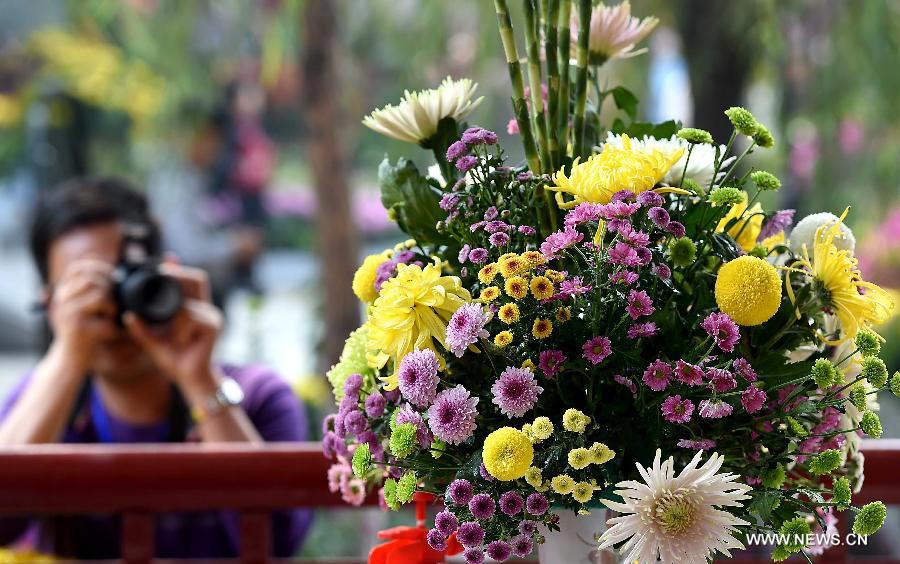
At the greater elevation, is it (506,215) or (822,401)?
(506,215)

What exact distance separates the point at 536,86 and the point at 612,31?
0.23ft

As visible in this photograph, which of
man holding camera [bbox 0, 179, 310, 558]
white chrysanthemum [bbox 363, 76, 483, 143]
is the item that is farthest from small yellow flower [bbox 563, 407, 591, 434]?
man holding camera [bbox 0, 179, 310, 558]

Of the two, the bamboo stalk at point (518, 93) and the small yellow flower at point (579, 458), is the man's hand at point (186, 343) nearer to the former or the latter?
the bamboo stalk at point (518, 93)

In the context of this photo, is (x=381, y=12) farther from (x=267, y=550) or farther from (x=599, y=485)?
(x=599, y=485)

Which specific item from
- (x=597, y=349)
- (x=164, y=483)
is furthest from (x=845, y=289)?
(x=164, y=483)

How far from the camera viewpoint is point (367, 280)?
0.62 metres

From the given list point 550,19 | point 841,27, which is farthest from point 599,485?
point 841,27

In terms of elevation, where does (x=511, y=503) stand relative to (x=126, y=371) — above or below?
below

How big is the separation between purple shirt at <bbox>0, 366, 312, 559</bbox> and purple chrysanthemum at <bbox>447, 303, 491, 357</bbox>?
2.78 feet

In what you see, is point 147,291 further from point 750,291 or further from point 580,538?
point 750,291

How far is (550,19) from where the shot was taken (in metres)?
0.61

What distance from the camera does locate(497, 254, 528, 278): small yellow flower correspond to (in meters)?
0.53

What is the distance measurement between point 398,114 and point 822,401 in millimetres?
302

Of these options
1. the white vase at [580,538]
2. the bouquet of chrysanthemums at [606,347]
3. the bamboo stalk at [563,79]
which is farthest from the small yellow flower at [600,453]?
the bamboo stalk at [563,79]
